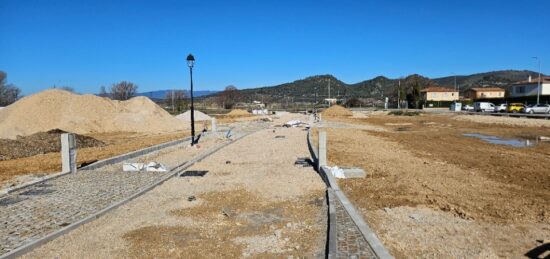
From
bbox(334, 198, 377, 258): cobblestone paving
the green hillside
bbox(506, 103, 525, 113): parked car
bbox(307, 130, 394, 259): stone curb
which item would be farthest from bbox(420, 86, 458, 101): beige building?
bbox(334, 198, 377, 258): cobblestone paving

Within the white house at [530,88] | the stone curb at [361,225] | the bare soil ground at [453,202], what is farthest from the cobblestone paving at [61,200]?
the white house at [530,88]

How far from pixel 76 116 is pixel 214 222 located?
103 ft

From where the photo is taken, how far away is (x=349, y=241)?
20.0 ft

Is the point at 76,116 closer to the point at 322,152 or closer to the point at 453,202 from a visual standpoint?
the point at 322,152

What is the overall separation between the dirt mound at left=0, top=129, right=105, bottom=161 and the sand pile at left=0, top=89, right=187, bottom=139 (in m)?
9.00

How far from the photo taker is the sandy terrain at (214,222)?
6133 millimetres

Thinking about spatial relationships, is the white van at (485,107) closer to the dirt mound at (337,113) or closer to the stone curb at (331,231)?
the dirt mound at (337,113)

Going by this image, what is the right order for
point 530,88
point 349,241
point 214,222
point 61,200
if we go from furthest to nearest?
1. point 530,88
2. point 61,200
3. point 214,222
4. point 349,241

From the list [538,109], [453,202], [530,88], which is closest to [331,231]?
[453,202]

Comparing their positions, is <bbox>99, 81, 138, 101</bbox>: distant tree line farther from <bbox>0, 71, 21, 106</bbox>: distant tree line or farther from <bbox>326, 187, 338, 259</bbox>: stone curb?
<bbox>326, 187, 338, 259</bbox>: stone curb

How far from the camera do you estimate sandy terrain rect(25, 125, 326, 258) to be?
6.13 meters

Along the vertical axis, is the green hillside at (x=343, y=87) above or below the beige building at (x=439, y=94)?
above

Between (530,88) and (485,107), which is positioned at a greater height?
(530,88)

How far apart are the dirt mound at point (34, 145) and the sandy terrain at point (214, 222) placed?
10641mm
